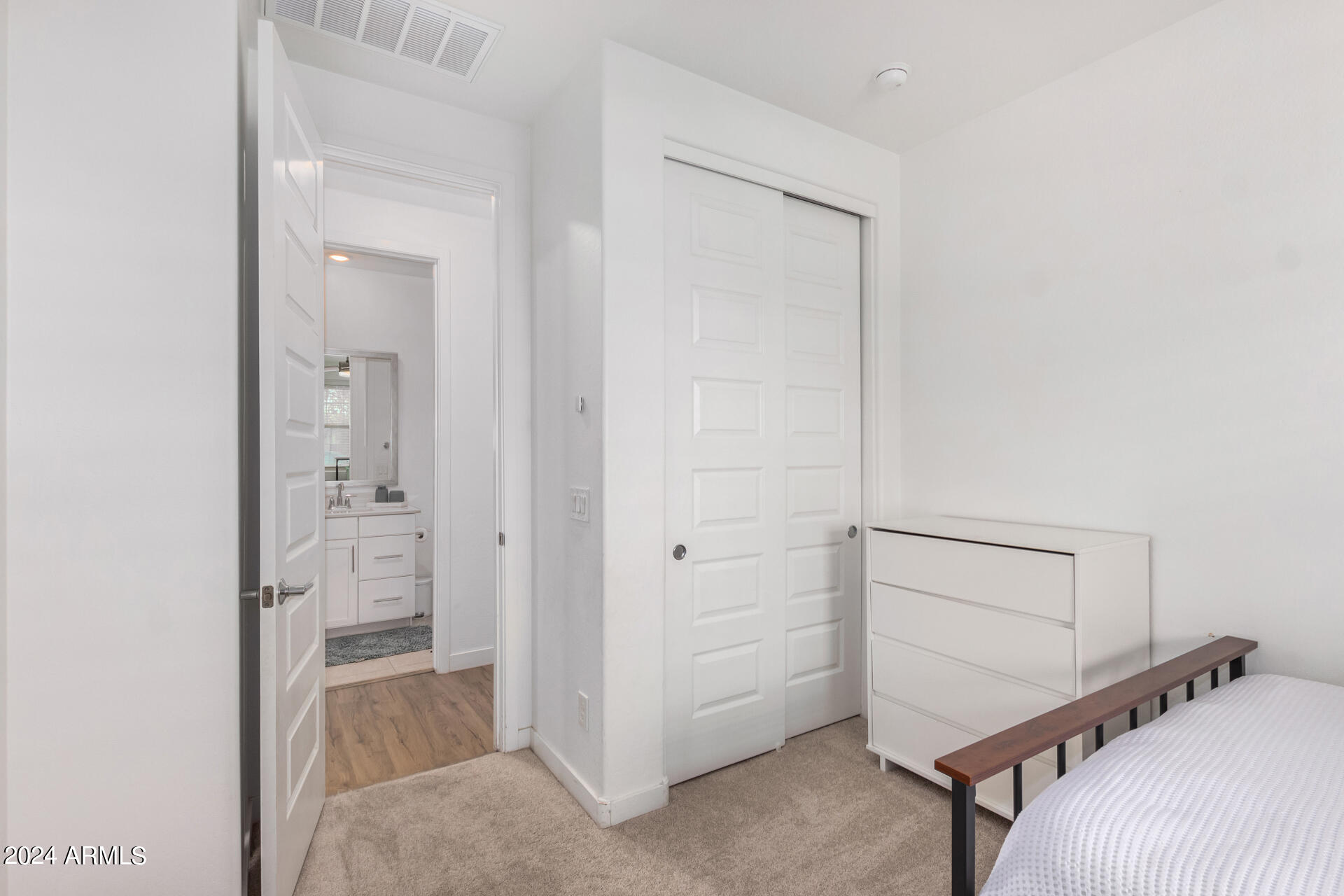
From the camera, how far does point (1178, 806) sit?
3.41 feet

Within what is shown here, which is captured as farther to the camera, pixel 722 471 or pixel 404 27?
pixel 722 471

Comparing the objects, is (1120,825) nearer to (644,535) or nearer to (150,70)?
(644,535)

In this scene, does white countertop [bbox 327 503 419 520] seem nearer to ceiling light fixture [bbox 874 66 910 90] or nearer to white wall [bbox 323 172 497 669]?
white wall [bbox 323 172 497 669]

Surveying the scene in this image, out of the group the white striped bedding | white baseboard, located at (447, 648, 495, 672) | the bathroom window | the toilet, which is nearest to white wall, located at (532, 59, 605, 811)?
white baseboard, located at (447, 648, 495, 672)

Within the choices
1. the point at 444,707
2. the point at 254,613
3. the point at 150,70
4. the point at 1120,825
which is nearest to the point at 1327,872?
the point at 1120,825

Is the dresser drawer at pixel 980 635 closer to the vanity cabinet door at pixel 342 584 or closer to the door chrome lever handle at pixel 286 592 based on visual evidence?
the door chrome lever handle at pixel 286 592

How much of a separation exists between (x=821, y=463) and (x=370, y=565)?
3.15 m

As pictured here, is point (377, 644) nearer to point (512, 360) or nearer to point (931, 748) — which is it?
point (512, 360)

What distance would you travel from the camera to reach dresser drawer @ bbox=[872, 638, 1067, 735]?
189cm

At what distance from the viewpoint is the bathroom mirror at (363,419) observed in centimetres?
462

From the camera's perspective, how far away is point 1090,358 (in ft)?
7.09

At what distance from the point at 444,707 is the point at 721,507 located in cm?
178

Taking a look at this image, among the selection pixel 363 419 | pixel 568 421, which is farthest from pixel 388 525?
pixel 568 421

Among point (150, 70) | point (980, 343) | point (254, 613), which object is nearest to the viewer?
point (150, 70)
